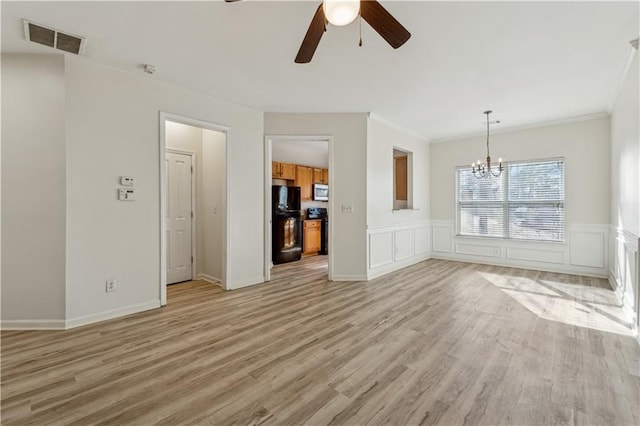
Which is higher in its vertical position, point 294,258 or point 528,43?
point 528,43

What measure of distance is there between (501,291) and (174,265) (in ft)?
16.4

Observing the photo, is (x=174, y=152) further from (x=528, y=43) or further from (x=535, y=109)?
(x=535, y=109)

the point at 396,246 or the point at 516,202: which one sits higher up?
the point at 516,202

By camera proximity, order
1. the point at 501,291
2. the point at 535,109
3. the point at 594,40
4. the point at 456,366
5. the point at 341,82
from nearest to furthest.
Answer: the point at 456,366, the point at 594,40, the point at 341,82, the point at 501,291, the point at 535,109

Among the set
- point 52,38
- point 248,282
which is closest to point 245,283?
point 248,282

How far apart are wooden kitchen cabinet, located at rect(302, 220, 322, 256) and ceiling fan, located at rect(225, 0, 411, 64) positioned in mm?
5379

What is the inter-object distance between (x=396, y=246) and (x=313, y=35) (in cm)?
428

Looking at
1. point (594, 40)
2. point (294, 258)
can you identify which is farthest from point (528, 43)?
point (294, 258)

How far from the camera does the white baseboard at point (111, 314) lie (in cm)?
287

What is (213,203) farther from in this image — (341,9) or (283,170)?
(341,9)

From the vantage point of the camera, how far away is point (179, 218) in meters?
4.65

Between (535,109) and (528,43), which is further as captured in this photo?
(535,109)

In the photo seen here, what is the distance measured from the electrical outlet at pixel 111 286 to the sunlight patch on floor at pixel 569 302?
4.74 m

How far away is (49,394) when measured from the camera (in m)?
1.84
